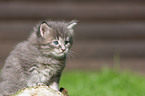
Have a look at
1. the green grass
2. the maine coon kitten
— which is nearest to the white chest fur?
the maine coon kitten

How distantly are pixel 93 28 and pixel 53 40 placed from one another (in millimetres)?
4250

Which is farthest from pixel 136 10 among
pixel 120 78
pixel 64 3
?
pixel 120 78

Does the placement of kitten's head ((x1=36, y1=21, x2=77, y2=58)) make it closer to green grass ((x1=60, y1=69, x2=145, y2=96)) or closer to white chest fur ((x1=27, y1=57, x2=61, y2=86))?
white chest fur ((x1=27, y1=57, x2=61, y2=86))

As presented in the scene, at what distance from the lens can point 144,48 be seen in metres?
7.77

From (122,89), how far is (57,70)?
6.61 feet

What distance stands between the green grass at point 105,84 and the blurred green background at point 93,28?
1.06 m

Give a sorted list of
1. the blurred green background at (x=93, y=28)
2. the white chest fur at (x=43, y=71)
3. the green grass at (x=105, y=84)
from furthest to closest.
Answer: the blurred green background at (x=93, y=28) → the green grass at (x=105, y=84) → the white chest fur at (x=43, y=71)

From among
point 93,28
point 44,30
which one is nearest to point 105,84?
point 44,30

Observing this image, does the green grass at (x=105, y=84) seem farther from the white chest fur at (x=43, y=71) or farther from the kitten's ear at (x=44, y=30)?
the kitten's ear at (x=44, y=30)

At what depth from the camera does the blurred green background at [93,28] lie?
7418 mm

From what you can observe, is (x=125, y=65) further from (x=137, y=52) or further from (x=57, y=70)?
Result: (x=57, y=70)

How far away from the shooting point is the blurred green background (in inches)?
292

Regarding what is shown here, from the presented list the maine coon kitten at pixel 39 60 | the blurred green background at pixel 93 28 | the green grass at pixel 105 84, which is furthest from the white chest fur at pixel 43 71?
the blurred green background at pixel 93 28

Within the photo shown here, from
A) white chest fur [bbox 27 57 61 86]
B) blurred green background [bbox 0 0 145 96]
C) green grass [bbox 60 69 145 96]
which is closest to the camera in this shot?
white chest fur [bbox 27 57 61 86]
